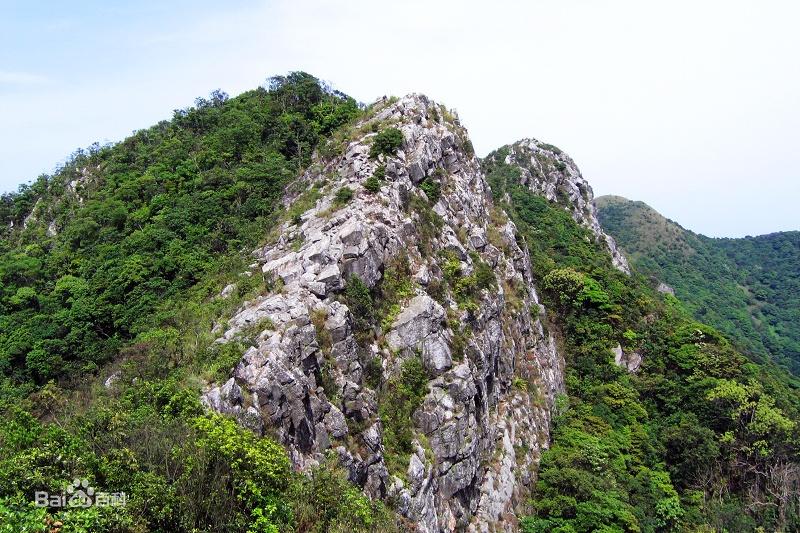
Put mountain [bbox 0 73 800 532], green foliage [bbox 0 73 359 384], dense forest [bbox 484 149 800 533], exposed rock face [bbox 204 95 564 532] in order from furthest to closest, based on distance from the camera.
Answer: dense forest [bbox 484 149 800 533] < green foliage [bbox 0 73 359 384] < exposed rock face [bbox 204 95 564 532] < mountain [bbox 0 73 800 532]

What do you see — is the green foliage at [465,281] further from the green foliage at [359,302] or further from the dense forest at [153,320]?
the dense forest at [153,320]

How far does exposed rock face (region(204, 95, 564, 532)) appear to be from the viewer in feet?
59.1

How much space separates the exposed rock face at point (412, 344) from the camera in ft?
59.1

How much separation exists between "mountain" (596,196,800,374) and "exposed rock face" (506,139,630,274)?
21491 mm

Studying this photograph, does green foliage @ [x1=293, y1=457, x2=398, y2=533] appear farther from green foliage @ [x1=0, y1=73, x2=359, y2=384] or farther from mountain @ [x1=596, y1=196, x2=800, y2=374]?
mountain @ [x1=596, y1=196, x2=800, y2=374]

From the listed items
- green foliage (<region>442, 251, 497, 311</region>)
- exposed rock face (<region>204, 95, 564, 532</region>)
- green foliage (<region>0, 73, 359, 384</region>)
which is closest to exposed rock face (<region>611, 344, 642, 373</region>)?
exposed rock face (<region>204, 95, 564, 532</region>)

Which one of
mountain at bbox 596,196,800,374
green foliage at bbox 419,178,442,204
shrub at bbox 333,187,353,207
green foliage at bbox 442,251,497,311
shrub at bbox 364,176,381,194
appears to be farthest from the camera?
mountain at bbox 596,196,800,374

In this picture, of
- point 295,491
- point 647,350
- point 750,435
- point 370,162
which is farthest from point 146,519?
point 647,350

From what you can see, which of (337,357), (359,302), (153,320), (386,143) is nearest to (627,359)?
(386,143)

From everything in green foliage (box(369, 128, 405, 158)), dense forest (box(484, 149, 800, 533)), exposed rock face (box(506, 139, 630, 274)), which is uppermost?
exposed rock face (box(506, 139, 630, 274))

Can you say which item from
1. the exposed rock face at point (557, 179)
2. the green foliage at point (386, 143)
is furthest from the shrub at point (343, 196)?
the exposed rock face at point (557, 179)

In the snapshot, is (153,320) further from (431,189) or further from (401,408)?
(431,189)

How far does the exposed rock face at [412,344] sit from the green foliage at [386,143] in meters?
0.59

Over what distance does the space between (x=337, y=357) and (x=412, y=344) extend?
475 centimetres
